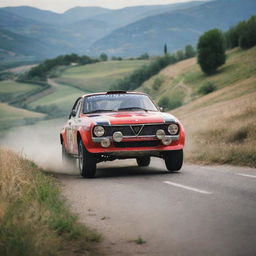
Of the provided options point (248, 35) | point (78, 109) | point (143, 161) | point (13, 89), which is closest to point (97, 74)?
point (13, 89)

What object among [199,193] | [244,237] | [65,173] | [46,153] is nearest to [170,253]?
[244,237]

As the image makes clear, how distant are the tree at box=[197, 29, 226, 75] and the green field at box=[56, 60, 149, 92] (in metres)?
30.6

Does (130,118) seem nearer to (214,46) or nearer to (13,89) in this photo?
(214,46)

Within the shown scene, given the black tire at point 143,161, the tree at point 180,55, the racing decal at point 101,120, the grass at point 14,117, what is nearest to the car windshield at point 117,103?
the racing decal at point 101,120

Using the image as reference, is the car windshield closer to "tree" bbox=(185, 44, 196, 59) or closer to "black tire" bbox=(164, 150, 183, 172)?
"black tire" bbox=(164, 150, 183, 172)

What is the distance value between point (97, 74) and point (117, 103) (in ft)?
473

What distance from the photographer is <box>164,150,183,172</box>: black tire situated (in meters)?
12.2

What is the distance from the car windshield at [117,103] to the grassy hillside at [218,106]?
2938 millimetres

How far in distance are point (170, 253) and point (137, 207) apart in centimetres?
262

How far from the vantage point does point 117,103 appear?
1302cm

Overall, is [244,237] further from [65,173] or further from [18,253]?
[65,173]

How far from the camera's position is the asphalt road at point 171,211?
18.8ft

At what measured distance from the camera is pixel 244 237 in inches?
232

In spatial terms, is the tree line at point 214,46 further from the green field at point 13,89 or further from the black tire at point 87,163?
the black tire at point 87,163
